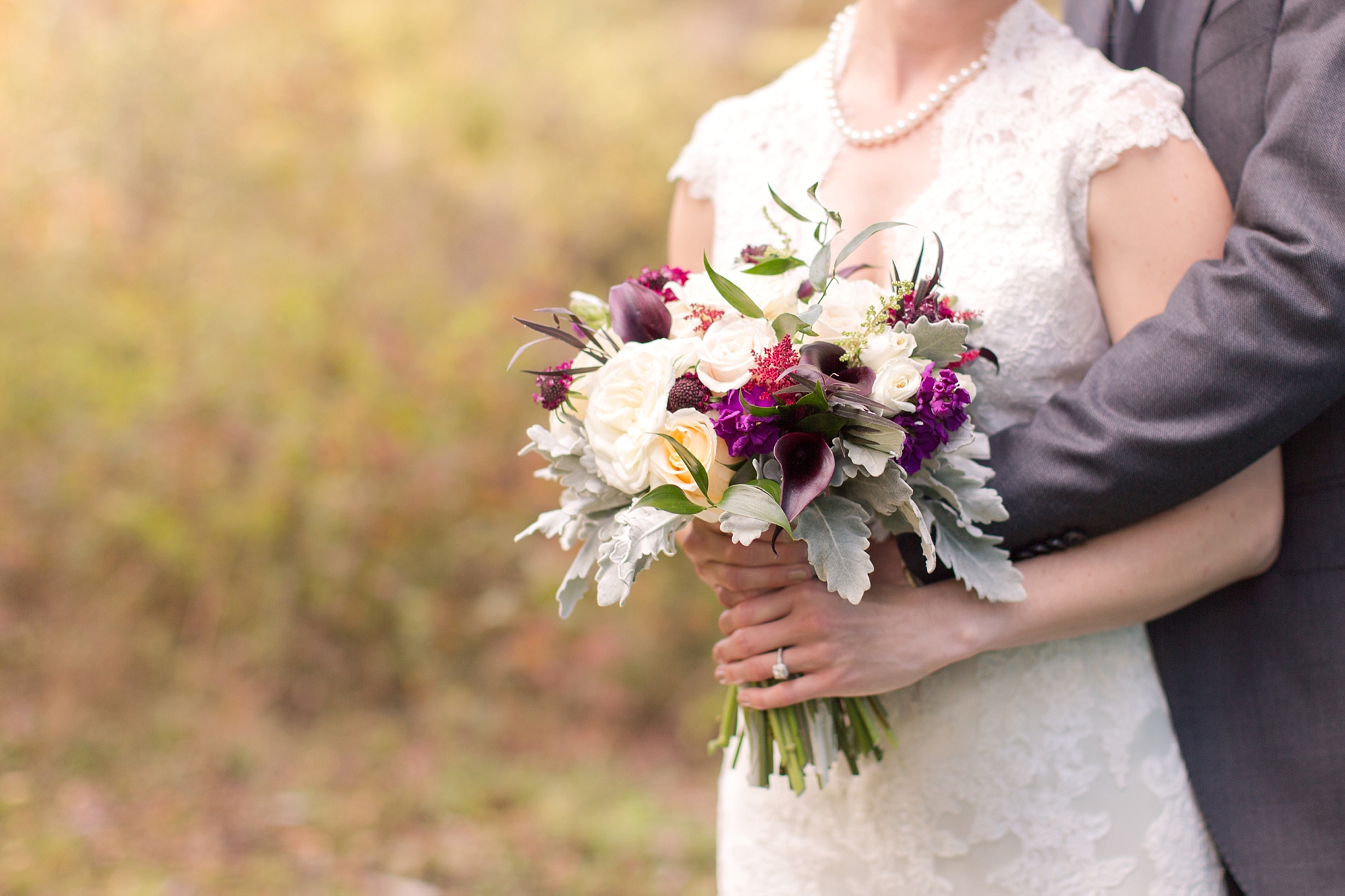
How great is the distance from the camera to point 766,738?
1.63m

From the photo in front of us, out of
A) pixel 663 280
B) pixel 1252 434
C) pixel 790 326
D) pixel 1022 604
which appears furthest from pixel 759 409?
pixel 1252 434

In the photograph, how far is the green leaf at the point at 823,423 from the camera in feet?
4.02

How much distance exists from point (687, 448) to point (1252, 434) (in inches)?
32.0

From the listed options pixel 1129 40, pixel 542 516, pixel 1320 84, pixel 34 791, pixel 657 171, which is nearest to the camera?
pixel 1320 84

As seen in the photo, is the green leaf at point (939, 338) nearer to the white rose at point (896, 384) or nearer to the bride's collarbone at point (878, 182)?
the white rose at point (896, 384)

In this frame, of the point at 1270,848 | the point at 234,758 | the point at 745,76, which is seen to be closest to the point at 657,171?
the point at 745,76

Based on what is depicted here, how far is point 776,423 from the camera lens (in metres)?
1.25

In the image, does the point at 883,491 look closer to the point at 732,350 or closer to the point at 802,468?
the point at 802,468

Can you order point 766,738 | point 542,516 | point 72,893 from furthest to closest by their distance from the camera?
point 72,893 → point 766,738 → point 542,516

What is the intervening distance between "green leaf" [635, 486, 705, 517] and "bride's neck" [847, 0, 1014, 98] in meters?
0.99

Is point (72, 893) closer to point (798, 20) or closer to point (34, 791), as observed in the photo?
point (34, 791)

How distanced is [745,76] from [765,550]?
520 centimetres

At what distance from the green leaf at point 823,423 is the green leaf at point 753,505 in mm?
97

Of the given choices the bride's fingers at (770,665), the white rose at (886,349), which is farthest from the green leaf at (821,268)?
the bride's fingers at (770,665)
